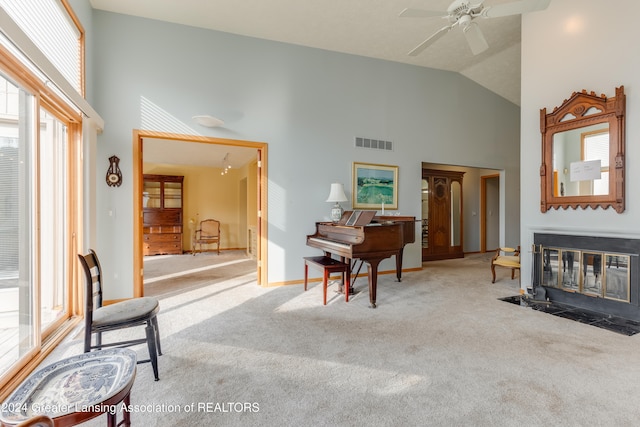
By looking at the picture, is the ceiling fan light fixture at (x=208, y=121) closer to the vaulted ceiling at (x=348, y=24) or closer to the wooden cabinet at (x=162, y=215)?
the vaulted ceiling at (x=348, y=24)

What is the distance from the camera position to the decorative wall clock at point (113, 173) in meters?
3.89

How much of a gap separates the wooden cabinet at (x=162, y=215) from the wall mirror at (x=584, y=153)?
26.7ft

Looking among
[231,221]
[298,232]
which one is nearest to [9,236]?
[298,232]

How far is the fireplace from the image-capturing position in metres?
3.22

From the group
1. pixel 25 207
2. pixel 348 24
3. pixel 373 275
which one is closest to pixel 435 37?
pixel 348 24

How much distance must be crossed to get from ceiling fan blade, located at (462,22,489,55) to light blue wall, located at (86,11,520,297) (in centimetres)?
216

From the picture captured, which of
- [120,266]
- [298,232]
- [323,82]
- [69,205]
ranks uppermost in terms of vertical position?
[323,82]

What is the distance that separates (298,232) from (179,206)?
17.5 feet

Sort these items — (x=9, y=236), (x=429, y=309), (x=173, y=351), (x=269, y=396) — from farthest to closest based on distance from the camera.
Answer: (x=429, y=309) < (x=173, y=351) < (x=9, y=236) < (x=269, y=396)

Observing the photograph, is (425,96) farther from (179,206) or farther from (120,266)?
(179,206)

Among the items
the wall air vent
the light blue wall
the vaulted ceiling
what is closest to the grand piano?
the light blue wall

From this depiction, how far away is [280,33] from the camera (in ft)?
14.9

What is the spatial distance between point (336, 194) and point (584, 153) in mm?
3028

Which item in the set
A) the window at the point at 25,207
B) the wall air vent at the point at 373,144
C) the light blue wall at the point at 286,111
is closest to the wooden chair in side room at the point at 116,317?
the window at the point at 25,207
